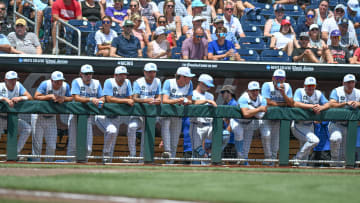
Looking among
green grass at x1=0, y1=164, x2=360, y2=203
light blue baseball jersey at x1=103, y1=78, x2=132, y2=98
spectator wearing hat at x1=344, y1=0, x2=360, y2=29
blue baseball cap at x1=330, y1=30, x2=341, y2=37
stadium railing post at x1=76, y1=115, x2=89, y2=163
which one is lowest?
green grass at x1=0, y1=164, x2=360, y2=203

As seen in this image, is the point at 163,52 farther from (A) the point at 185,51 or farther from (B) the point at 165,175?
(B) the point at 165,175

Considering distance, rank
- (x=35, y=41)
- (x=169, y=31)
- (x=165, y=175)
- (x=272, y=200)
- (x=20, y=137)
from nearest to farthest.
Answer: (x=272, y=200)
(x=165, y=175)
(x=20, y=137)
(x=35, y=41)
(x=169, y=31)

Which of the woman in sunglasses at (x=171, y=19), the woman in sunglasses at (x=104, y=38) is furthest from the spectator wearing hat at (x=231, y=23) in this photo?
the woman in sunglasses at (x=104, y=38)

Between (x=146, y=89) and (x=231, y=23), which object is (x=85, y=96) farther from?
(x=231, y=23)

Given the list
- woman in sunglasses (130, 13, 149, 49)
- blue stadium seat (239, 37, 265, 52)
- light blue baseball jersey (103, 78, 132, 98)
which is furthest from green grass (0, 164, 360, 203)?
blue stadium seat (239, 37, 265, 52)

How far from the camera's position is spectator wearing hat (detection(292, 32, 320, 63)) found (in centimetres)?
1282

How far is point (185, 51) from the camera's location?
12.4 meters

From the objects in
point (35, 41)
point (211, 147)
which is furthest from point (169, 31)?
point (211, 147)

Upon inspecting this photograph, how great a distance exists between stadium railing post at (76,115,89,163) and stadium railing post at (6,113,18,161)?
0.99 meters

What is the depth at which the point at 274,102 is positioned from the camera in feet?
36.1

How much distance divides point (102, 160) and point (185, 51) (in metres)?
3.09

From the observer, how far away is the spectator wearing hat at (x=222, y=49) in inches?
492

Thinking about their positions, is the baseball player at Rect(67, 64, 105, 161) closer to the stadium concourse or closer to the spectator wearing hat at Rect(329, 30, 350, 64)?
the stadium concourse

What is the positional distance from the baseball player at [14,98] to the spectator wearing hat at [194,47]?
3372 millimetres
